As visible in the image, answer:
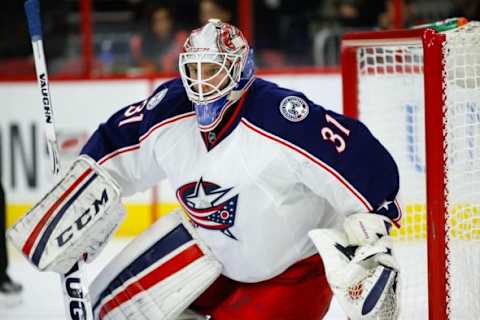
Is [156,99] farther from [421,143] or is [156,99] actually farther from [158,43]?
[158,43]

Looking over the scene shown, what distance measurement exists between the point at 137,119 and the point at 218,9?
3.20 meters

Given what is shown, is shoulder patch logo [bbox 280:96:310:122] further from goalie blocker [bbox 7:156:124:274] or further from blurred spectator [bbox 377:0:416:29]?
blurred spectator [bbox 377:0:416:29]

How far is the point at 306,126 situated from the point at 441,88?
37 cm

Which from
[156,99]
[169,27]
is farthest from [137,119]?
[169,27]

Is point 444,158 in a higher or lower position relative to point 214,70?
lower

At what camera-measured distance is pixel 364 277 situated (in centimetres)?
242

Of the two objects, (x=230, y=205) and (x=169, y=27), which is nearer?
(x=230, y=205)

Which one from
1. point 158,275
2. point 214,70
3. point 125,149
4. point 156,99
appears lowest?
point 158,275

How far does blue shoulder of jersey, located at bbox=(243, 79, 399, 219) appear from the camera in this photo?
2494mm

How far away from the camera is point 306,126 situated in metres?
2.54

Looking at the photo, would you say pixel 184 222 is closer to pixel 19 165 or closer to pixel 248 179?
pixel 248 179

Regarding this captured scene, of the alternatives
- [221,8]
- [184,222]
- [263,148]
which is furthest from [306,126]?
[221,8]

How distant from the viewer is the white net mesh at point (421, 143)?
270 centimetres

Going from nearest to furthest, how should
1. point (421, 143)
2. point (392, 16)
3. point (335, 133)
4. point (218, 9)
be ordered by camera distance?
point (335, 133) < point (421, 143) < point (392, 16) < point (218, 9)
